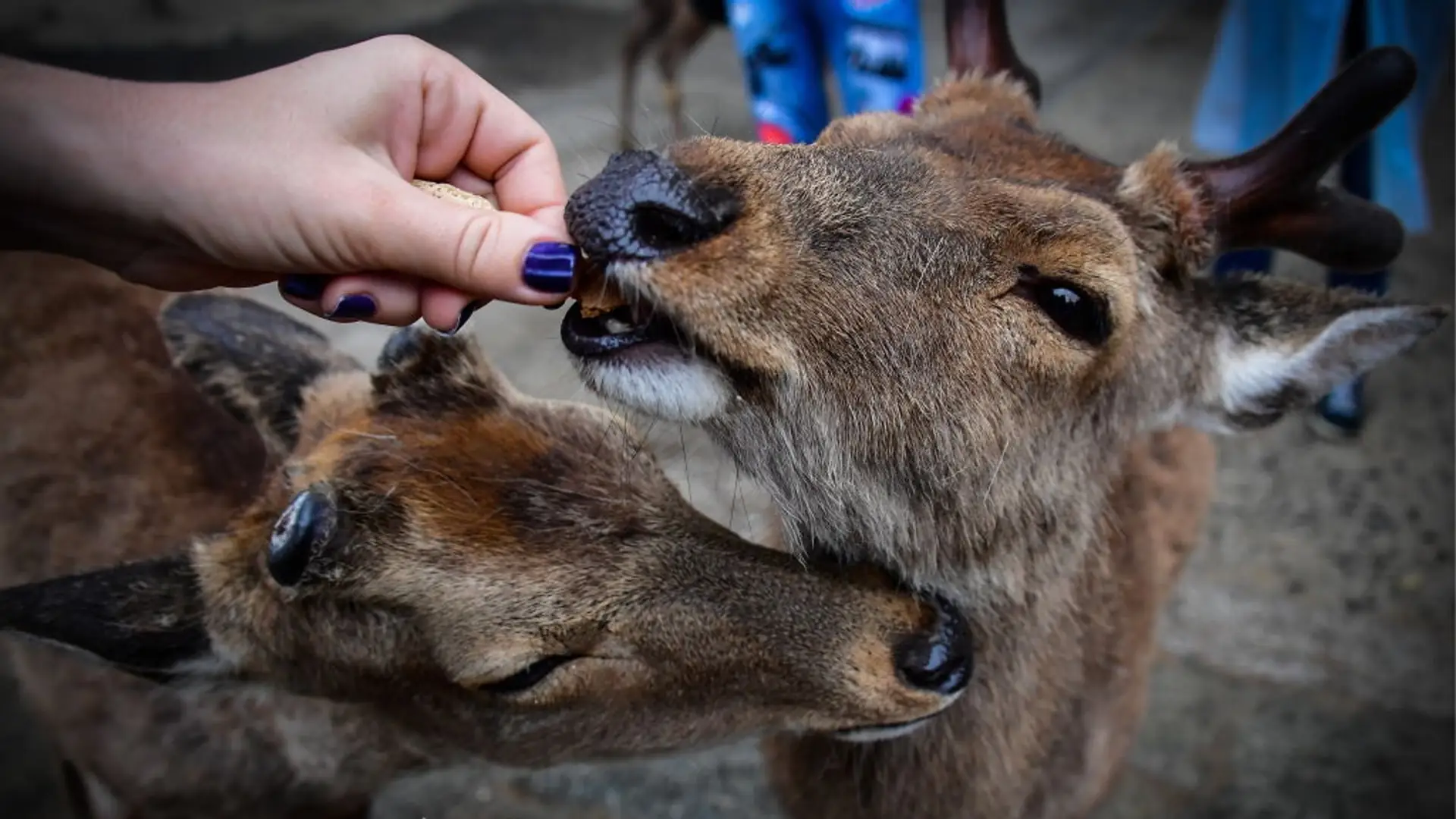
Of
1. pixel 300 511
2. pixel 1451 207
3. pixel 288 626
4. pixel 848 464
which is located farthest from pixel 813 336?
pixel 1451 207

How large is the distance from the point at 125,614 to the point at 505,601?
0.76m

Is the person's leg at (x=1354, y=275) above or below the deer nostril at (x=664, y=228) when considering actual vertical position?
above

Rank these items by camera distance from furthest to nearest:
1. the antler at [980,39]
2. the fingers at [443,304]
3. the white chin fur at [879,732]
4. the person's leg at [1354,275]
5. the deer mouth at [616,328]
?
the person's leg at [1354,275], the antler at [980,39], the white chin fur at [879,732], the fingers at [443,304], the deer mouth at [616,328]

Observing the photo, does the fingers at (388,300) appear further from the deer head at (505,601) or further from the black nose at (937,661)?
the black nose at (937,661)

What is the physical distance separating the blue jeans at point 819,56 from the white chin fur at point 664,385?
1.92 meters

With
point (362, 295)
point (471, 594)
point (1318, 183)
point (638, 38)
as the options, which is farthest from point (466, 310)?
point (638, 38)

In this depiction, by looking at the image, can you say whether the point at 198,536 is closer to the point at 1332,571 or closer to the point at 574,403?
the point at 574,403

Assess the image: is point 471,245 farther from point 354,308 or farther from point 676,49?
point 676,49

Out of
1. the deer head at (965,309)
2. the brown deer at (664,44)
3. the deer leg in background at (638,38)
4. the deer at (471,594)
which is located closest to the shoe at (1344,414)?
A: the deer head at (965,309)

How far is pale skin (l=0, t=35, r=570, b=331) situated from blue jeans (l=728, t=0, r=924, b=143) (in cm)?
181

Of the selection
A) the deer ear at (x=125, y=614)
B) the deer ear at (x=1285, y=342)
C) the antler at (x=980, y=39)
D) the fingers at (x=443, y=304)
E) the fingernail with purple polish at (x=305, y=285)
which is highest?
the antler at (x=980, y=39)

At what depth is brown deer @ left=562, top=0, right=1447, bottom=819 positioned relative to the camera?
69.0 inches

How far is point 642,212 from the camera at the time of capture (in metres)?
1.66

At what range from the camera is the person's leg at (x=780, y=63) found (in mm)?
3746
